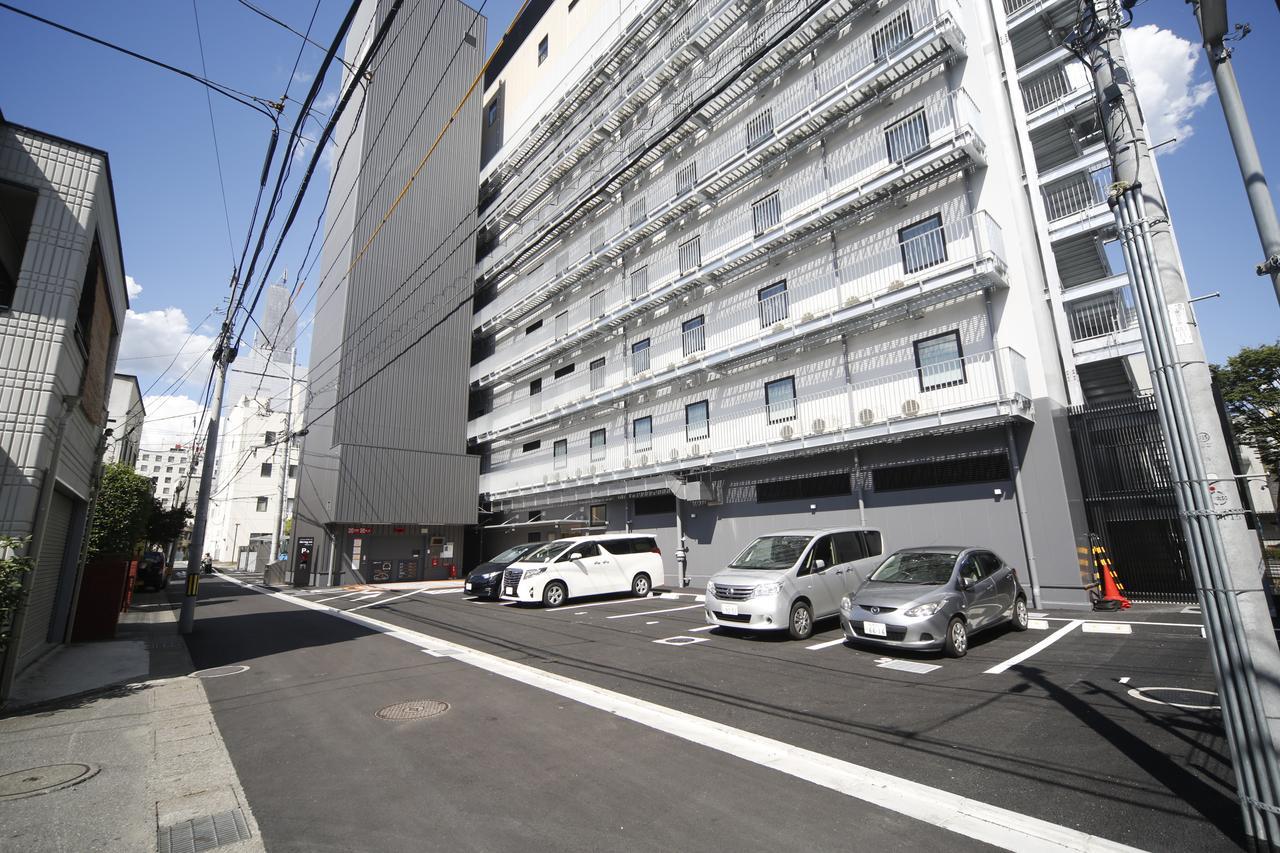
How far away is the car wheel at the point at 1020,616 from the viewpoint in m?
9.80

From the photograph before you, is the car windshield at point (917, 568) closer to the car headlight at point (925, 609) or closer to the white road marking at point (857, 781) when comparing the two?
the car headlight at point (925, 609)

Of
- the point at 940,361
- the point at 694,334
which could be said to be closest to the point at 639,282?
the point at 694,334

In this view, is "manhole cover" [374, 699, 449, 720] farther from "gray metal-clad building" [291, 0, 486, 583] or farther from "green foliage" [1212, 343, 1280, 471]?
"green foliage" [1212, 343, 1280, 471]

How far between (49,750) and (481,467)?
28.3 meters

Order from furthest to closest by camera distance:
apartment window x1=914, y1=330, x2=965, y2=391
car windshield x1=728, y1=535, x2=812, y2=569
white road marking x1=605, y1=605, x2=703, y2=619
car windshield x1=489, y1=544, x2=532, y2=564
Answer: car windshield x1=489, y1=544, x2=532, y2=564, apartment window x1=914, y1=330, x2=965, y2=391, white road marking x1=605, y1=605, x2=703, y2=619, car windshield x1=728, y1=535, x2=812, y2=569

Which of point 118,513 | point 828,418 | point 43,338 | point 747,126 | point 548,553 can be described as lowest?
point 548,553

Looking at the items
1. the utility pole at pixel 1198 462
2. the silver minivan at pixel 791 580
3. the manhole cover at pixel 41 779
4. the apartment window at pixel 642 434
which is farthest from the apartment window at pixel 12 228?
the apartment window at pixel 642 434

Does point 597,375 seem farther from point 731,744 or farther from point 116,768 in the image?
point 116,768

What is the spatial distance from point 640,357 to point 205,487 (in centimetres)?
1501

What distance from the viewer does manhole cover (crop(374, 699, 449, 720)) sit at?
6117 millimetres

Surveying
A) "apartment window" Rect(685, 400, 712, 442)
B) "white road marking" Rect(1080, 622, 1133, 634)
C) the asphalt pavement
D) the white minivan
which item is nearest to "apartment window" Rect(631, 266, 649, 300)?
"apartment window" Rect(685, 400, 712, 442)

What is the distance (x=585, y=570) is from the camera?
53.1ft

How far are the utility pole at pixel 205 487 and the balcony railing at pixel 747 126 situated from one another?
14.7m

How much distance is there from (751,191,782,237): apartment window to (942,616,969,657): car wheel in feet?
46.2
